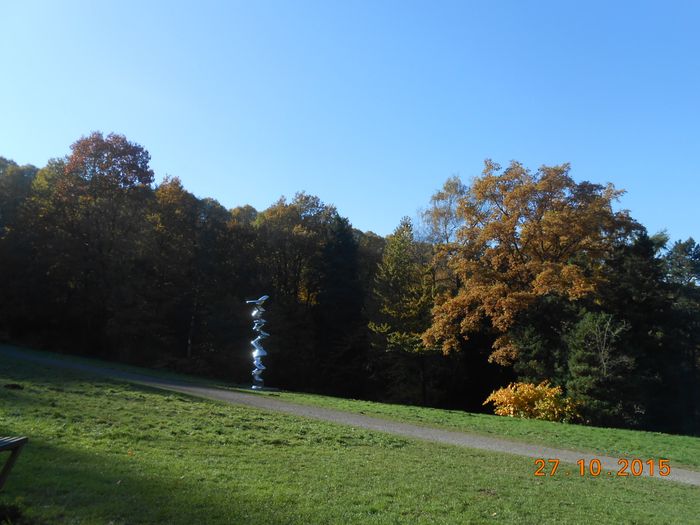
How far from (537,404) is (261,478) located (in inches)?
824

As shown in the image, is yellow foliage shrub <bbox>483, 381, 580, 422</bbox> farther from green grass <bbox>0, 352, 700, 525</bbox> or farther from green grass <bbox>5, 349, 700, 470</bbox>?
green grass <bbox>0, 352, 700, 525</bbox>

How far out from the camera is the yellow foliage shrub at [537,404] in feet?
81.9

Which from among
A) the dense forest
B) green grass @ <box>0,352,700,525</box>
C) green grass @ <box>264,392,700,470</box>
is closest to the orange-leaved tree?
the dense forest

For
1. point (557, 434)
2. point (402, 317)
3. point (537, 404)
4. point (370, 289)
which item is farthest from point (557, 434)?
point (370, 289)

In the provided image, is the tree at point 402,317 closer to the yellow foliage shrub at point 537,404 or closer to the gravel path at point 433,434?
the yellow foliage shrub at point 537,404

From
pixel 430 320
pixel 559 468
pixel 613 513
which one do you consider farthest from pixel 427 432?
pixel 430 320

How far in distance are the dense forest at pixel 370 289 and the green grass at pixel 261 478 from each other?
722 inches

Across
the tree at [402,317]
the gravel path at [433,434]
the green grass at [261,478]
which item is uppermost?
the tree at [402,317]

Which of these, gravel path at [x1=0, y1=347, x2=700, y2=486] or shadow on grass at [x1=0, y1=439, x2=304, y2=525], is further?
gravel path at [x1=0, y1=347, x2=700, y2=486]

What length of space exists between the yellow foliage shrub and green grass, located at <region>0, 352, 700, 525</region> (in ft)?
45.4

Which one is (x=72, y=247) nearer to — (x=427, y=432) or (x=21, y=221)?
(x=21, y=221)

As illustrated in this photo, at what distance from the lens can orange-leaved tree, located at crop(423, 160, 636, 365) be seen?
99.5 ft

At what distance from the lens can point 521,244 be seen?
107 feet

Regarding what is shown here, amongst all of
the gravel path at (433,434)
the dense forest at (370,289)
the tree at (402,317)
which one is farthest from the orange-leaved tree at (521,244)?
the gravel path at (433,434)
